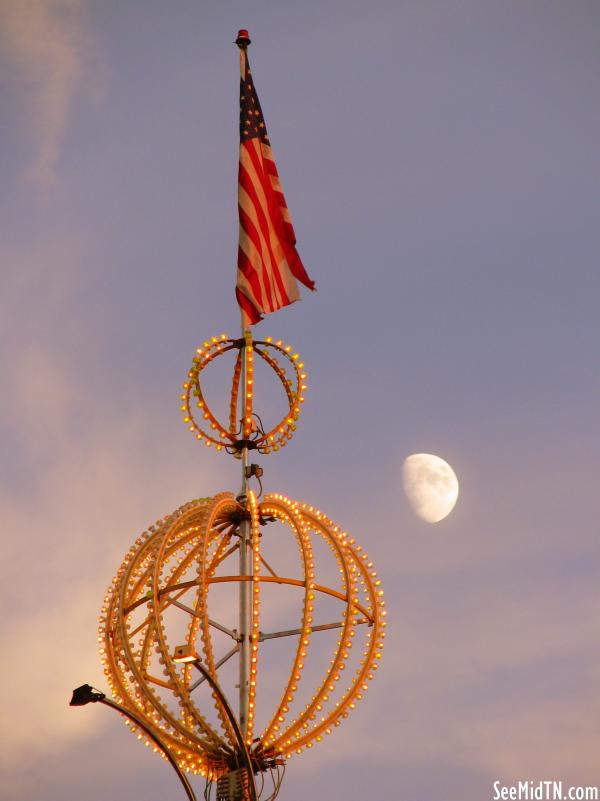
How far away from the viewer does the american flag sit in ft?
110

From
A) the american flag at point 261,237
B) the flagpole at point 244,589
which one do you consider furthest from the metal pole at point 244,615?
the american flag at point 261,237

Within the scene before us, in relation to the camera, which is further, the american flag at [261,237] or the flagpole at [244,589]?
the american flag at [261,237]

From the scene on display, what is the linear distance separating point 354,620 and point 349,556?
1.59 metres

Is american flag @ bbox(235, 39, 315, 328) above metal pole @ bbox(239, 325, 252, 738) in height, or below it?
above

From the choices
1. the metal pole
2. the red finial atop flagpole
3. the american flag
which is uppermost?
the red finial atop flagpole

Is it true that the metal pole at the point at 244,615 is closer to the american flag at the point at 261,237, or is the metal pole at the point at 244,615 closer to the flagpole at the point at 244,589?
the flagpole at the point at 244,589

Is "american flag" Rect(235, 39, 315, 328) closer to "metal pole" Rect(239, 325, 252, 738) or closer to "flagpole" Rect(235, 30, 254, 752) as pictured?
"flagpole" Rect(235, 30, 254, 752)

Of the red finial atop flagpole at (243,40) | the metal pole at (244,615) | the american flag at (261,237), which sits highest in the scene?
the red finial atop flagpole at (243,40)

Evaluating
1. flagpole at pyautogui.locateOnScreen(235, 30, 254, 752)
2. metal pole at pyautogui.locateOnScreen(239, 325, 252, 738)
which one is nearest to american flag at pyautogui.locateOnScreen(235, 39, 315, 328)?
flagpole at pyautogui.locateOnScreen(235, 30, 254, 752)

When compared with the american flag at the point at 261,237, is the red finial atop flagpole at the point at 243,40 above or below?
above

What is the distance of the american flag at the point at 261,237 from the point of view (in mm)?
33625

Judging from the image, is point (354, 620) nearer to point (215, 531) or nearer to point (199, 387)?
point (215, 531)

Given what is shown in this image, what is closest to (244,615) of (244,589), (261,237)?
(244,589)

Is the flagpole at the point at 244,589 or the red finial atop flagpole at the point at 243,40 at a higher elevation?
the red finial atop flagpole at the point at 243,40
